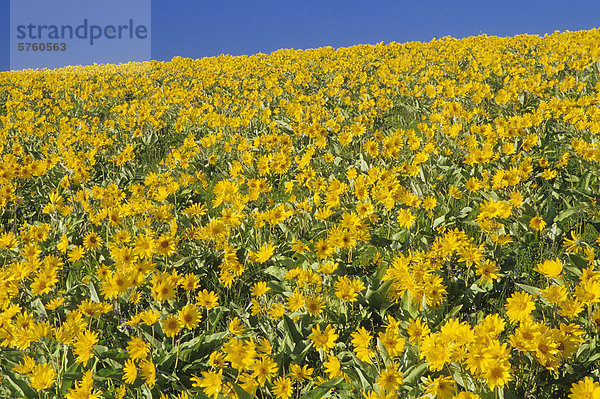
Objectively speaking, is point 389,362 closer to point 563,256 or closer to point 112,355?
point 112,355

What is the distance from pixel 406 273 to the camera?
2682 millimetres

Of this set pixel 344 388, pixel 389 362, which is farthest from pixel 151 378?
pixel 389 362

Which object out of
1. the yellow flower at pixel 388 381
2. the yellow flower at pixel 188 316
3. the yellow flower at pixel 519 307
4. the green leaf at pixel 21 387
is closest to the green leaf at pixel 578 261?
the yellow flower at pixel 519 307

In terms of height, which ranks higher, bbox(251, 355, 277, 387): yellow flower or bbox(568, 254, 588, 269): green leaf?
bbox(568, 254, 588, 269): green leaf

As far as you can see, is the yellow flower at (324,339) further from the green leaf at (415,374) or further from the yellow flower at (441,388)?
the yellow flower at (441,388)

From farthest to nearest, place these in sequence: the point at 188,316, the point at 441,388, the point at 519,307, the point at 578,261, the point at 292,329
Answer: the point at 578,261, the point at 292,329, the point at 188,316, the point at 519,307, the point at 441,388

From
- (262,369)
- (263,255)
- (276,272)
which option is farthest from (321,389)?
(276,272)

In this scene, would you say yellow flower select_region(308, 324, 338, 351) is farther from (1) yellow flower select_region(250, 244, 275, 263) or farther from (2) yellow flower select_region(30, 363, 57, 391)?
(2) yellow flower select_region(30, 363, 57, 391)

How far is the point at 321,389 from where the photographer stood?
245 cm

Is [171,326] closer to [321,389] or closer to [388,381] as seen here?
[321,389]

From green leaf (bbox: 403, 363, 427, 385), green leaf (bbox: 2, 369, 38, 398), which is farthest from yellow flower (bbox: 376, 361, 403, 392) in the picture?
green leaf (bbox: 2, 369, 38, 398)

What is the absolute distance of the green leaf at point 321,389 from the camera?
2.43 metres

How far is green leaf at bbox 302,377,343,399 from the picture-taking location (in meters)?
2.43

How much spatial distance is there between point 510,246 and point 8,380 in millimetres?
4182
